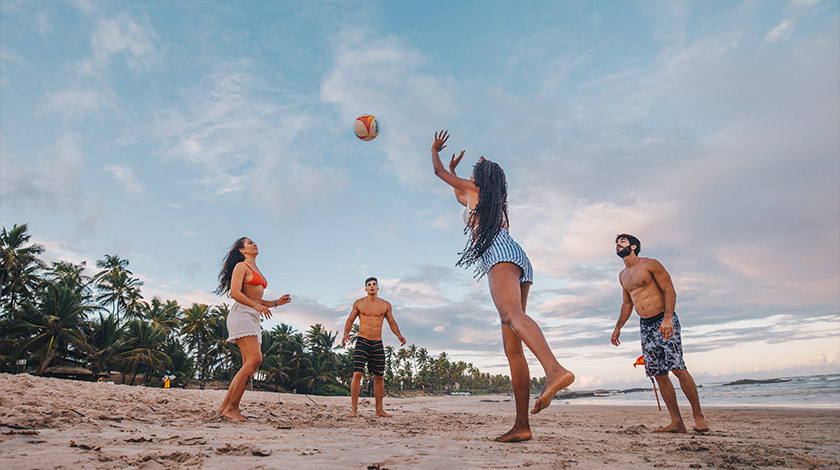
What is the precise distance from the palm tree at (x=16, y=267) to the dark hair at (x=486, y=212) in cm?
4158

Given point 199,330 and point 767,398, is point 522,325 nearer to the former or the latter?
point 767,398

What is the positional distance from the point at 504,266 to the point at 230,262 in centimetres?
381

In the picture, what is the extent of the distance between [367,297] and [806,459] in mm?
5457

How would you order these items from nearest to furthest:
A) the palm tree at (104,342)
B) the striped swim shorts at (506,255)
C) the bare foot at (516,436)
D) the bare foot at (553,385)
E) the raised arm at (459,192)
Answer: the bare foot at (553,385) < the bare foot at (516,436) < the striped swim shorts at (506,255) < the raised arm at (459,192) < the palm tree at (104,342)

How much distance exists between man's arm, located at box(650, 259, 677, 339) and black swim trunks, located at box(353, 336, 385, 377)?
153 inches

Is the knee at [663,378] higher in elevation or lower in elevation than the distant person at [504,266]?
lower

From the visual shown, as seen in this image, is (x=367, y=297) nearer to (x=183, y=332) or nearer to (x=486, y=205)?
(x=486, y=205)

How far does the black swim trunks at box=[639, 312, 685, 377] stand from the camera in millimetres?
4645

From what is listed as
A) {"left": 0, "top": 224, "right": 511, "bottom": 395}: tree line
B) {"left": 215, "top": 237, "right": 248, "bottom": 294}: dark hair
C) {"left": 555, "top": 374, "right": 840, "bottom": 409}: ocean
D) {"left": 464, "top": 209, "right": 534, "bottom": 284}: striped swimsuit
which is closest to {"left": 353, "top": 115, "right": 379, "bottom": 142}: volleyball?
{"left": 215, "top": 237, "right": 248, "bottom": 294}: dark hair

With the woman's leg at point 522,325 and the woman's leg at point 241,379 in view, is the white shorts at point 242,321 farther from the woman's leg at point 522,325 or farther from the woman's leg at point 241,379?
the woman's leg at point 522,325

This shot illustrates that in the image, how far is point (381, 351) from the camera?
6820 millimetres

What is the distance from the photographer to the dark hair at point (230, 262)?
548 cm

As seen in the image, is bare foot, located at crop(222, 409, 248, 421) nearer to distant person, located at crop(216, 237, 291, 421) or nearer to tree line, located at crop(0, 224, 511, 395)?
distant person, located at crop(216, 237, 291, 421)

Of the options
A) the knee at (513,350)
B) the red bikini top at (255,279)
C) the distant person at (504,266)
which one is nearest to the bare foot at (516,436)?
the distant person at (504,266)
